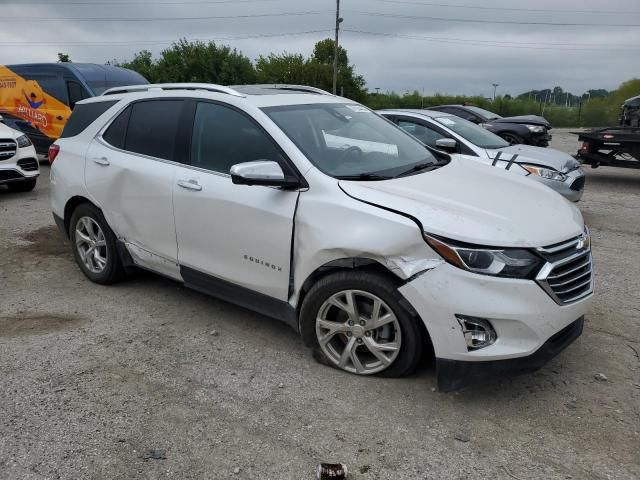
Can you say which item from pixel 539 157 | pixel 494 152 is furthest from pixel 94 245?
pixel 539 157

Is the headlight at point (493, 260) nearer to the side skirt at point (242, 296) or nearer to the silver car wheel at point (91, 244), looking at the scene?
the side skirt at point (242, 296)

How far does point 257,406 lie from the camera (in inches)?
124

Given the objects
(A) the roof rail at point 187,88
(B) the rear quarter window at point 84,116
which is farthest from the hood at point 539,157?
(B) the rear quarter window at point 84,116

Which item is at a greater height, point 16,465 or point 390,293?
point 390,293

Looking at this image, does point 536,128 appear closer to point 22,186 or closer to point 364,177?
point 22,186

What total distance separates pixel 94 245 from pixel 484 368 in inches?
139

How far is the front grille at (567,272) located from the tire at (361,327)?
2.47 feet

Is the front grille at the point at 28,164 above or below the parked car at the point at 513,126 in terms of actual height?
below

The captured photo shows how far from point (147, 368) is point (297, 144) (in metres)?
1.74

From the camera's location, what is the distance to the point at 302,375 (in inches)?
137

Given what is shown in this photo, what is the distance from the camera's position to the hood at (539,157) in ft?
24.7

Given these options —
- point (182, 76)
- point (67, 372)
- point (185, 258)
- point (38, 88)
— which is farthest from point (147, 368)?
point (182, 76)

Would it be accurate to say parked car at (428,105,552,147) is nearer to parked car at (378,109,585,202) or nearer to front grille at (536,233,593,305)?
parked car at (378,109,585,202)

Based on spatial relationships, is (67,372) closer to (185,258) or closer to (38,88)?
(185,258)
